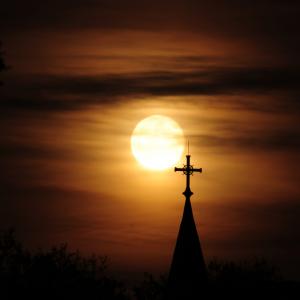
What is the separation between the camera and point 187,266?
70.9 m

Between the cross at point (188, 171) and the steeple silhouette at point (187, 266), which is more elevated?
the cross at point (188, 171)

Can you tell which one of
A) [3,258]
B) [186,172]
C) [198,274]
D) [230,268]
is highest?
[230,268]

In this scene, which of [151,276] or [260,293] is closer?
[260,293]

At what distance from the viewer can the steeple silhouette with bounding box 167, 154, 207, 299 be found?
70.6 meters

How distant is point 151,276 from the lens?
121 meters

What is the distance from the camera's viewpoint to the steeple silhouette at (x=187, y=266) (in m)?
70.6

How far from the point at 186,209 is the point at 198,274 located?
130 inches

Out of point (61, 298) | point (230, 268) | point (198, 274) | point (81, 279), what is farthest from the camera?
point (230, 268)

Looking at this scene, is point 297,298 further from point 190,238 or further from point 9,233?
point 9,233

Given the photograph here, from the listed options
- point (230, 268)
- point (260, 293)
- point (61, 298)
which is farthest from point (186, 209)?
point (230, 268)

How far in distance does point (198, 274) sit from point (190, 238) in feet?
6.01

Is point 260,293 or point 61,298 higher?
point 61,298

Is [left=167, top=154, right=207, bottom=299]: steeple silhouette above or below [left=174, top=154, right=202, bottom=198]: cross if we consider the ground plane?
below

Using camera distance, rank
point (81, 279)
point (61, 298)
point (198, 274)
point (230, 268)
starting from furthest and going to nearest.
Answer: point (230, 268) < point (81, 279) < point (61, 298) < point (198, 274)
